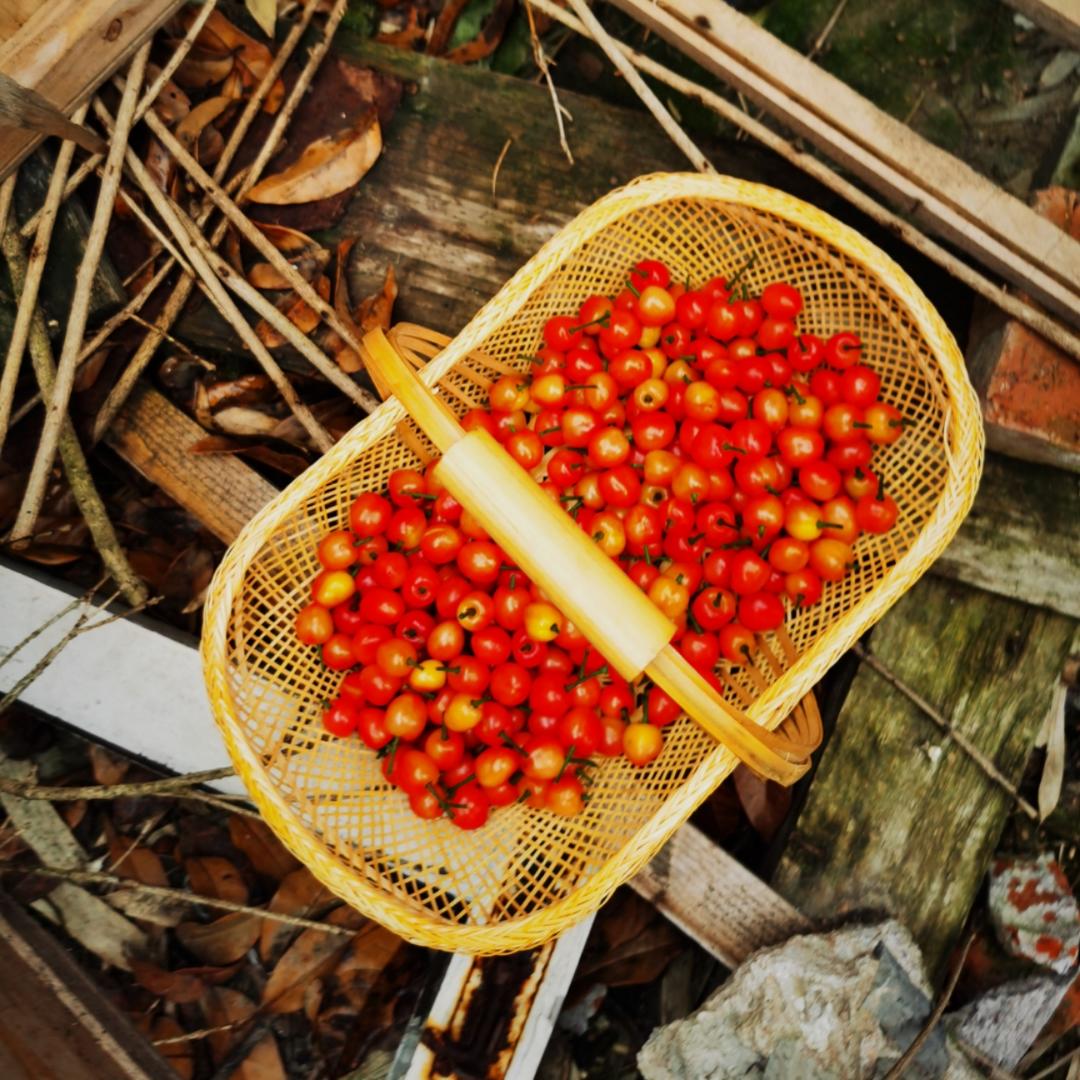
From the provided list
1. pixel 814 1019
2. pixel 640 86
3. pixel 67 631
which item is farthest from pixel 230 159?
pixel 814 1019

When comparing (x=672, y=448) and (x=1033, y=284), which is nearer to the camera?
(x=1033, y=284)

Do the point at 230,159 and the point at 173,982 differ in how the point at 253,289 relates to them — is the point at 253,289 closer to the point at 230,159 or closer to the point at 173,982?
the point at 230,159

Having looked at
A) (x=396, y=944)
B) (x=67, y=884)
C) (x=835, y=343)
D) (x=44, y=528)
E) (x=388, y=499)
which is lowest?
(x=396, y=944)

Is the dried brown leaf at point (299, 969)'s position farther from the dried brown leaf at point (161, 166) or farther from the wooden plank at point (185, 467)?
the dried brown leaf at point (161, 166)

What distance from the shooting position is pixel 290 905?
2289 mm

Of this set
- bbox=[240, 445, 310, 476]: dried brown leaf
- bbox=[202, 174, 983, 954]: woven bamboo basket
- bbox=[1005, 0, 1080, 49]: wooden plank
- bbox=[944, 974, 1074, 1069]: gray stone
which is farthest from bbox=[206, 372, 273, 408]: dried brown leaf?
bbox=[944, 974, 1074, 1069]: gray stone

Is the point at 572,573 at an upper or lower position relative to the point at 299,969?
upper

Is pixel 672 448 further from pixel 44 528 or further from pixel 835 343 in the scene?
pixel 44 528

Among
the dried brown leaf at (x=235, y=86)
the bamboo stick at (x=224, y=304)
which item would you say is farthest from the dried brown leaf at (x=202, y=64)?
the bamboo stick at (x=224, y=304)

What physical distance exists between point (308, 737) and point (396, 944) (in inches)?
24.9

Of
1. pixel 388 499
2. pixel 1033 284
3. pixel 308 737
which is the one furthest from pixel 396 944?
pixel 1033 284

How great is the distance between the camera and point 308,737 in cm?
211

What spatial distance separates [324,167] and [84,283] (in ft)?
2.25

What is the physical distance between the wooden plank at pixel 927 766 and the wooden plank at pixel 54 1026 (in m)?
1.56
